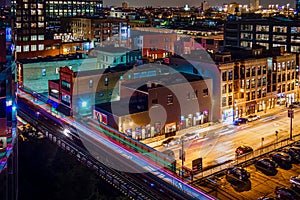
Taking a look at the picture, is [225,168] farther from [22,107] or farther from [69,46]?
[69,46]

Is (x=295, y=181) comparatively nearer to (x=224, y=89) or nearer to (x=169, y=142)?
(x=169, y=142)

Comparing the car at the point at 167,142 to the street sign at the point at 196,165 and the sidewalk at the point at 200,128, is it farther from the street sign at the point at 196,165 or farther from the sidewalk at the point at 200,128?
the street sign at the point at 196,165

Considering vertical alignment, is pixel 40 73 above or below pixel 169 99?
above

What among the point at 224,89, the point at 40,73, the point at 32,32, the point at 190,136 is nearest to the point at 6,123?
the point at 190,136

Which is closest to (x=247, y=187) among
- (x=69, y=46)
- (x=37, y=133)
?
(x=37, y=133)

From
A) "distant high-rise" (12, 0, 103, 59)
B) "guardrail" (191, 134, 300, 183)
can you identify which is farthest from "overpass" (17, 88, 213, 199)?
"distant high-rise" (12, 0, 103, 59)

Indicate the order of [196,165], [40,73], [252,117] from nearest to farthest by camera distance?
[196,165], [252,117], [40,73]

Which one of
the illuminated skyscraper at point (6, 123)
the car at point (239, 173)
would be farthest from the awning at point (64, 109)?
the car at point (239, 173)
